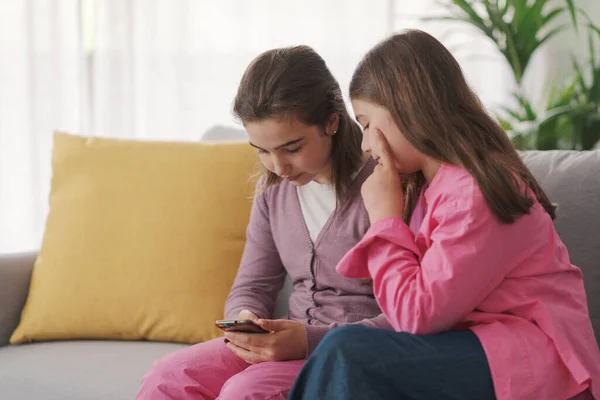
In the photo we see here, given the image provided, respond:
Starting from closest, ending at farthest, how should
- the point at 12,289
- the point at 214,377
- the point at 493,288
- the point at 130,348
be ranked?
the point at 493,288
the point at 214,377
the point at 130,348
the point at 12,289

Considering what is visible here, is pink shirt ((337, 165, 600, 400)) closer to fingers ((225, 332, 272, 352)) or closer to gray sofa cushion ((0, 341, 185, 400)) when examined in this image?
fingers ((225, 332, 272, 352))

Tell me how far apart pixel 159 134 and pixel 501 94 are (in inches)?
60.3

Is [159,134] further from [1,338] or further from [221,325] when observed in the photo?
[221,325]

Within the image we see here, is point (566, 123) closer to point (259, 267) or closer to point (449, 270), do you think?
point (259, 267)

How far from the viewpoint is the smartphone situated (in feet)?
4.68

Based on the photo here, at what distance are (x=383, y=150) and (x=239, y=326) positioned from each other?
15.7 inches

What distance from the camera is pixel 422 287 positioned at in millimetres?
1249

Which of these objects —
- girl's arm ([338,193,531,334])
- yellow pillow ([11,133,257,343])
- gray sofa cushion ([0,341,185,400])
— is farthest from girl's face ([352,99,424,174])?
gray sofa cushion ([0,341,185,400])

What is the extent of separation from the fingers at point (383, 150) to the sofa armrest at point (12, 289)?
111cm

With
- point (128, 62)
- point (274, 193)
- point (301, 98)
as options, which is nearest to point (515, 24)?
point (128, 62)

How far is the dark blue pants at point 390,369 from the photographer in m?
1.15

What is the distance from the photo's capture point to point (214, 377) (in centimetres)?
→ 156

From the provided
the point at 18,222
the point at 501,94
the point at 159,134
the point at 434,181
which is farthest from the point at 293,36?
the point at 434,181

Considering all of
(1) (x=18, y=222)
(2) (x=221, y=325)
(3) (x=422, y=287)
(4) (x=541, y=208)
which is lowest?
(1) (x=18, y=222)
